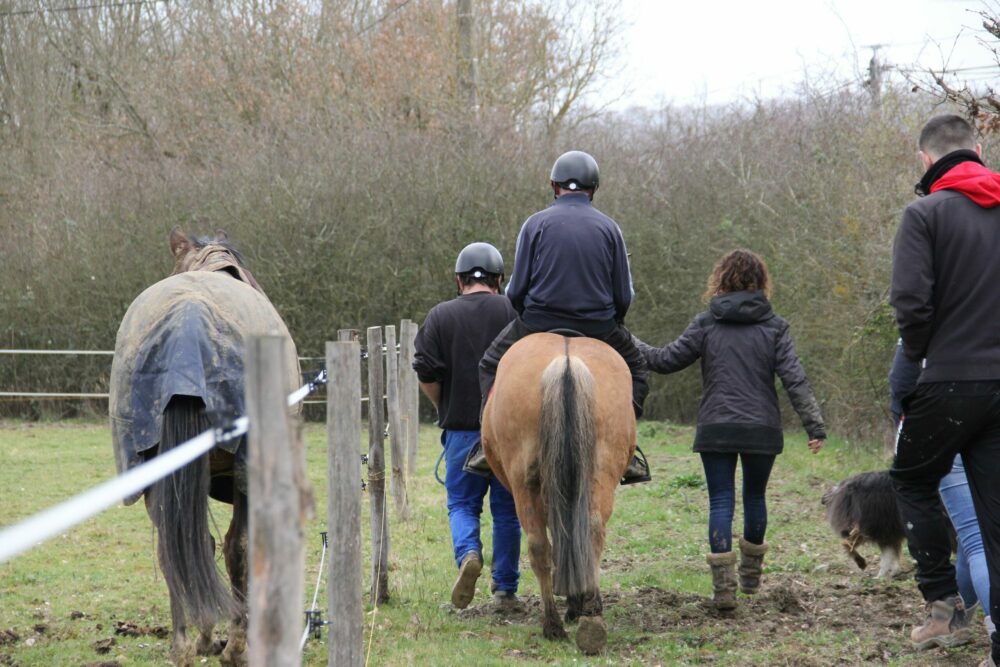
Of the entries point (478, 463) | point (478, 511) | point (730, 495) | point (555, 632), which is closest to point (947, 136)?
point (730, 495)

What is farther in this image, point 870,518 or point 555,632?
point 870,518

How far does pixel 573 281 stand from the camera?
5.60m

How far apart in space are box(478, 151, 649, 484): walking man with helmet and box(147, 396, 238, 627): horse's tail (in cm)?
176

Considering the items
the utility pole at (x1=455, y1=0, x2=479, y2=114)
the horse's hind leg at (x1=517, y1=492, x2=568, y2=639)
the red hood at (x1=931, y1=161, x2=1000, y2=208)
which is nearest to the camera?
the red hood at (x1=931, y1=161, x2=1000, y2=208)

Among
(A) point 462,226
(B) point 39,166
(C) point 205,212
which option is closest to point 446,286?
(A) point 462,226

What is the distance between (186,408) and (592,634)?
2.18m

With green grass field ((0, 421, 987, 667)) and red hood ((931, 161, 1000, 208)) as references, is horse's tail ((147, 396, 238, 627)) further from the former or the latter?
red hood ((931, 161, 1000, 208))

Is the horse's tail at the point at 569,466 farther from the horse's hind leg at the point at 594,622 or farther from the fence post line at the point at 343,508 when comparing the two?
the fence post line at the point at 343,508

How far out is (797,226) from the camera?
15930 mm

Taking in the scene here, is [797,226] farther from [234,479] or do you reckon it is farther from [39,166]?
[39,166]

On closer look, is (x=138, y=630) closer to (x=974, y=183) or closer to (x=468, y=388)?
(x=468, y=388)

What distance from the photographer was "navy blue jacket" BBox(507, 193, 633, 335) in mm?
5609

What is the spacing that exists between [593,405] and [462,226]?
1317cm

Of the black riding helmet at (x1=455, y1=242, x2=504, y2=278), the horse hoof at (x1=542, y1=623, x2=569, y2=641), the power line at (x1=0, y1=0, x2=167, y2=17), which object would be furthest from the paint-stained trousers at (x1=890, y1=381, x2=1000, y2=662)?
the power line at (x1=0, y1=0, x2=167, y2=17)
